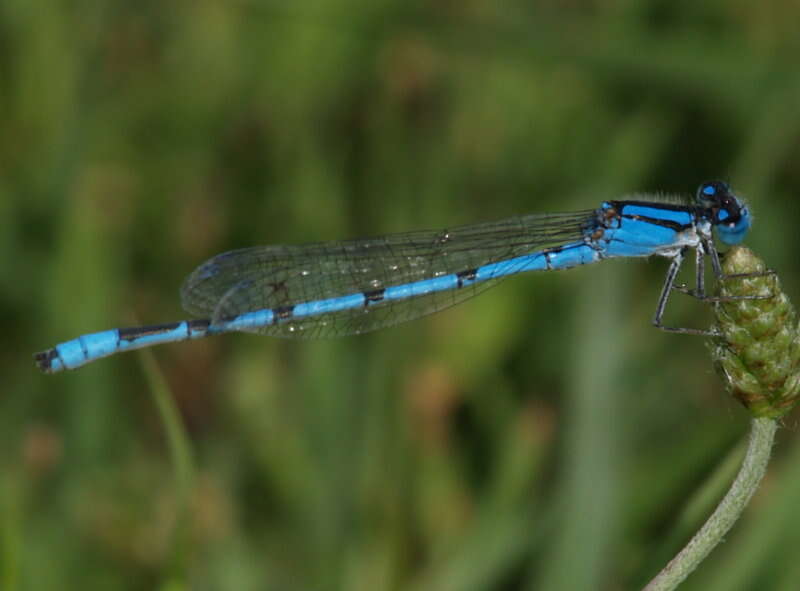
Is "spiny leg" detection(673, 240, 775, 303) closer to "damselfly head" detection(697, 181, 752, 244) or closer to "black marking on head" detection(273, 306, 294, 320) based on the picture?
"damselfly head" detection(697, 181, 752, 244)

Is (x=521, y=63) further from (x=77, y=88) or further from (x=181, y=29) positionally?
(x=77, y=88)

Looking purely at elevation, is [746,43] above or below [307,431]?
above

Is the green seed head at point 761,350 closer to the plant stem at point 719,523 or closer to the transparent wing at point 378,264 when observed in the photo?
the plant stem at point 719,523

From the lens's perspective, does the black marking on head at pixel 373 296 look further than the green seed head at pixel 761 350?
Yes

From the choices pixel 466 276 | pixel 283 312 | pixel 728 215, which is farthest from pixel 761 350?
pixel 283 312

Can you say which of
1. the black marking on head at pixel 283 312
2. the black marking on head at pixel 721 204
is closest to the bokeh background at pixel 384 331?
the black marking on head at pixel 283 312

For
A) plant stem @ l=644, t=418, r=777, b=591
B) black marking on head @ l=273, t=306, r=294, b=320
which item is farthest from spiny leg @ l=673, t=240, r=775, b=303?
black marking on head @ l=273, t=306, r=294, b=320

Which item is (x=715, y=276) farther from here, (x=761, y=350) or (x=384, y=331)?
(x=384, y=331)

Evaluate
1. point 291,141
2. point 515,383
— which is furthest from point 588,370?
point 291,141
